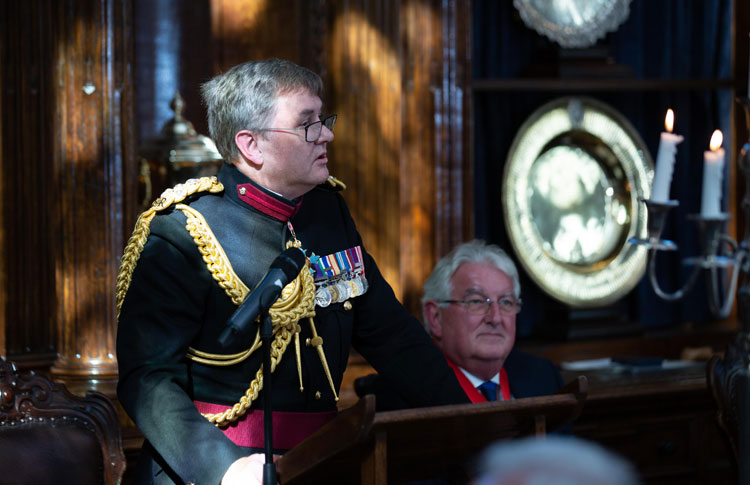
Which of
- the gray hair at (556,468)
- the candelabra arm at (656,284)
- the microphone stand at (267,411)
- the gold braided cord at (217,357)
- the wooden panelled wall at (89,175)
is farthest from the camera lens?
the wooden panelled wall at (89,175)

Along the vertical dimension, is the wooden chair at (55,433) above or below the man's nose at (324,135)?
below

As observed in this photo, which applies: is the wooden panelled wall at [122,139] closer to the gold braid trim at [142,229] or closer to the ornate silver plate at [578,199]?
the ornate silver plate at [578,199]

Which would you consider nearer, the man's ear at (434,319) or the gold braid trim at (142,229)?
the gold braid trim at (142,229)

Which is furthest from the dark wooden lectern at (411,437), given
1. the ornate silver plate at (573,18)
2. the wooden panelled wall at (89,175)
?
the ornate silver plate at (573,18)

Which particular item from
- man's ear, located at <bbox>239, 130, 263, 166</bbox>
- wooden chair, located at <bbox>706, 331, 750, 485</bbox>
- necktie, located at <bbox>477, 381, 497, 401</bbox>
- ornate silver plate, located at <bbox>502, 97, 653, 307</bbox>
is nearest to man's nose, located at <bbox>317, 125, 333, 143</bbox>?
man's ear, located at <bbox>239, 130, 263, 166</bbox>

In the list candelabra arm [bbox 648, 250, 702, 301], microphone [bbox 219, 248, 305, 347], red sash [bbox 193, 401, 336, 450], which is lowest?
red sash [bbox 193, 401, 336, 450]

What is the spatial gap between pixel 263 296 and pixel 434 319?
1.29 meters

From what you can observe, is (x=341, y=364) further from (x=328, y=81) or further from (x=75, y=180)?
(x=328, y=81)

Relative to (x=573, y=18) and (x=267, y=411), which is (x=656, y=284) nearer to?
(x=267, y=411)

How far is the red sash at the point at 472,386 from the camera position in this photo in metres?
2.73

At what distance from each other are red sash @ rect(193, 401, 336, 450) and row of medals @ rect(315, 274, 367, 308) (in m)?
0.24

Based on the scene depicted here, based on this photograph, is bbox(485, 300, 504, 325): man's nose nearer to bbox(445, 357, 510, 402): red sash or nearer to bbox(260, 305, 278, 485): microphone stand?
bbox(445, 357, 510, 402): red sash

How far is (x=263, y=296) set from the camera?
5.36ft

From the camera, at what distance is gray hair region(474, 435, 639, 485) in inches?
27.6
